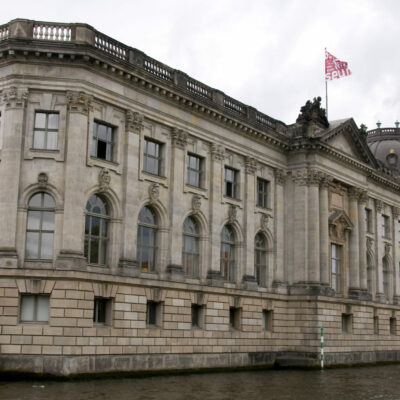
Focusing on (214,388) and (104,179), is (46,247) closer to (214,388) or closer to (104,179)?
(104,179)

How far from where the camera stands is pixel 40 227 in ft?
111

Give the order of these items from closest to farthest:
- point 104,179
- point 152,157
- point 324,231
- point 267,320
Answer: point 104,179
point 152,157
point 267,320
point 324,231

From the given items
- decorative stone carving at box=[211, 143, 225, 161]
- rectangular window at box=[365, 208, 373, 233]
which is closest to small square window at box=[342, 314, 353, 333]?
rectangular window at box=[365, 208, 373, 233]

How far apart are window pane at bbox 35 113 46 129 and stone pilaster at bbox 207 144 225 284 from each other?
12454mm

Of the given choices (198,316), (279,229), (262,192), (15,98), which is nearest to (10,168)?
(15,98)

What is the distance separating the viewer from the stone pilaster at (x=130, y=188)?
36469 millimetres

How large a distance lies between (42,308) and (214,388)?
29.6ft

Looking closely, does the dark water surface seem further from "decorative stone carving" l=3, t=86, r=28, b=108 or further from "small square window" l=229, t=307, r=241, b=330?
"decorative stone carving" l=3, t=86, r=28, b=108

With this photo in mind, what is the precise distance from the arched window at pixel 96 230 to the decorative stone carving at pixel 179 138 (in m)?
6.73

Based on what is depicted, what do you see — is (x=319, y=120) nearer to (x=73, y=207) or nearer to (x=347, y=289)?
(x=347, y=289)

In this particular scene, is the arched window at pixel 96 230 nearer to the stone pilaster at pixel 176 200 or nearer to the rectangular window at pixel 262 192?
the stone pilaster at pixel 176 200

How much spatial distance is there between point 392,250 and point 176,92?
30929 mm

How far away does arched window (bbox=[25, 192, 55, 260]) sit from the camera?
33.6m

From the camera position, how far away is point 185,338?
3900 centimetres
